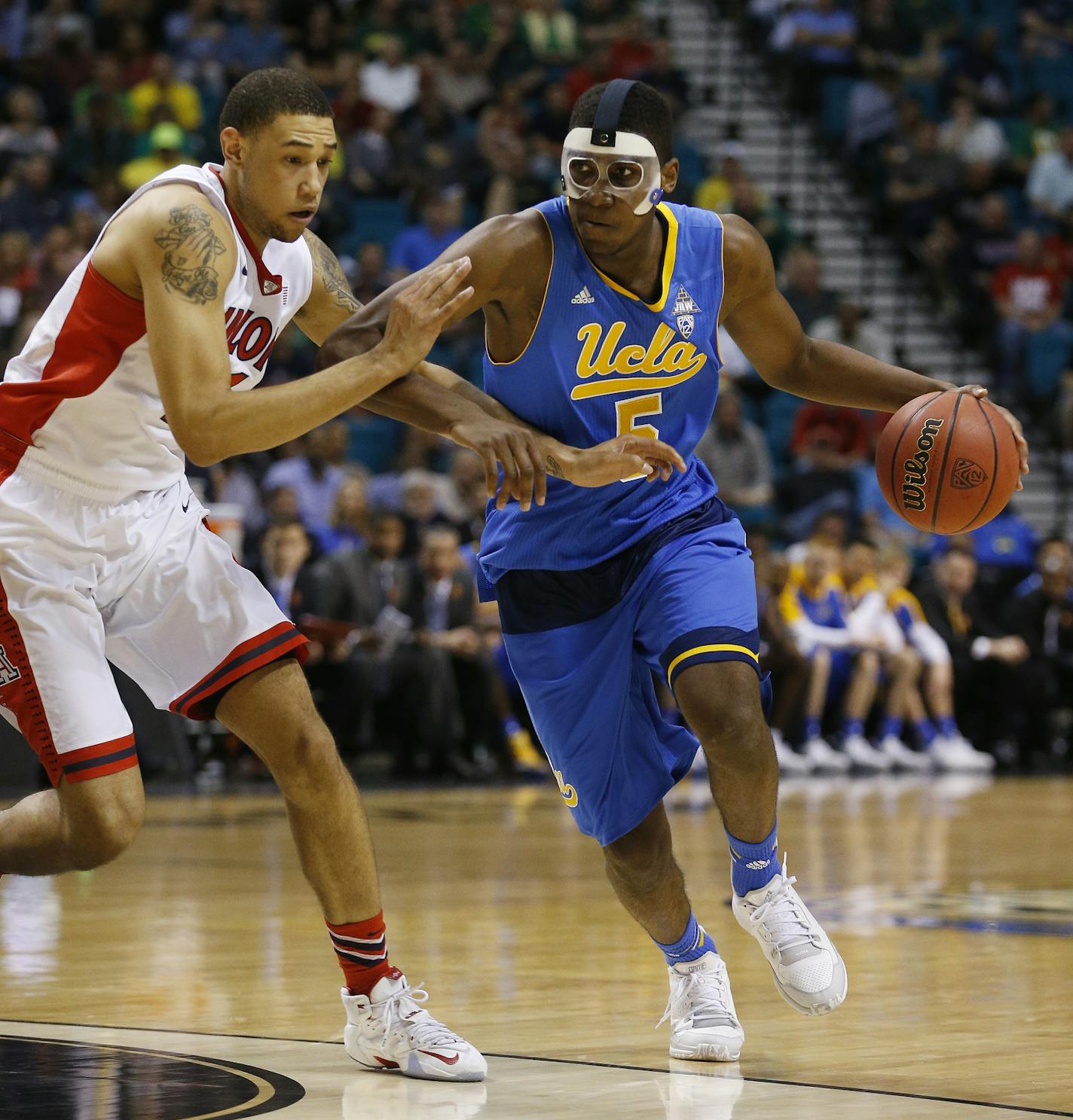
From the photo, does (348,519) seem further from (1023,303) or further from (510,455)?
(510,455)

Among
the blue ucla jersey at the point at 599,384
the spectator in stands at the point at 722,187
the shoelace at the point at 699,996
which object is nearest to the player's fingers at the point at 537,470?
the blue ucla jersey at the point at 599,384

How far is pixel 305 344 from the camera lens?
43.3ft

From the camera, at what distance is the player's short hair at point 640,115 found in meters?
4.36

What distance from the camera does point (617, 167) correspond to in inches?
171

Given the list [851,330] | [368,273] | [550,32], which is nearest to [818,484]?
[851,330]

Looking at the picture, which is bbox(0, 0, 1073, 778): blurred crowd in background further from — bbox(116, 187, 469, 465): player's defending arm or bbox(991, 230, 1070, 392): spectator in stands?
bbox(116, 187, 469, 465): player's defending arm

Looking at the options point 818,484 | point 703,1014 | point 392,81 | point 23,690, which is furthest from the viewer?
point 392,81

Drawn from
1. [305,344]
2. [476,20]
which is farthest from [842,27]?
[305,344]

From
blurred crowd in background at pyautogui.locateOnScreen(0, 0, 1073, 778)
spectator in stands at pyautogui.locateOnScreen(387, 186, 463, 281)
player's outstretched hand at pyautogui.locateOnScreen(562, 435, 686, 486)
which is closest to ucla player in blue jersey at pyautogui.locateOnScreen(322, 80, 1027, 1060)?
player's outstretched hand at pyautogui.locateOnScreen(562, 435, 686, 486)

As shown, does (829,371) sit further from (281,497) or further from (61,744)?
(281,497)

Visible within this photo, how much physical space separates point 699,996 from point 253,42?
12.1 m

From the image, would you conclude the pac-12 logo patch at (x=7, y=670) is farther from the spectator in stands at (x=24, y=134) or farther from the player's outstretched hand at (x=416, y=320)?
the spectator in stands at (x=24, y=134)

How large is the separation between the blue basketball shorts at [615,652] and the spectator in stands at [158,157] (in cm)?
938

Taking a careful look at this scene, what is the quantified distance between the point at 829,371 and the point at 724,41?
47.4 feet
